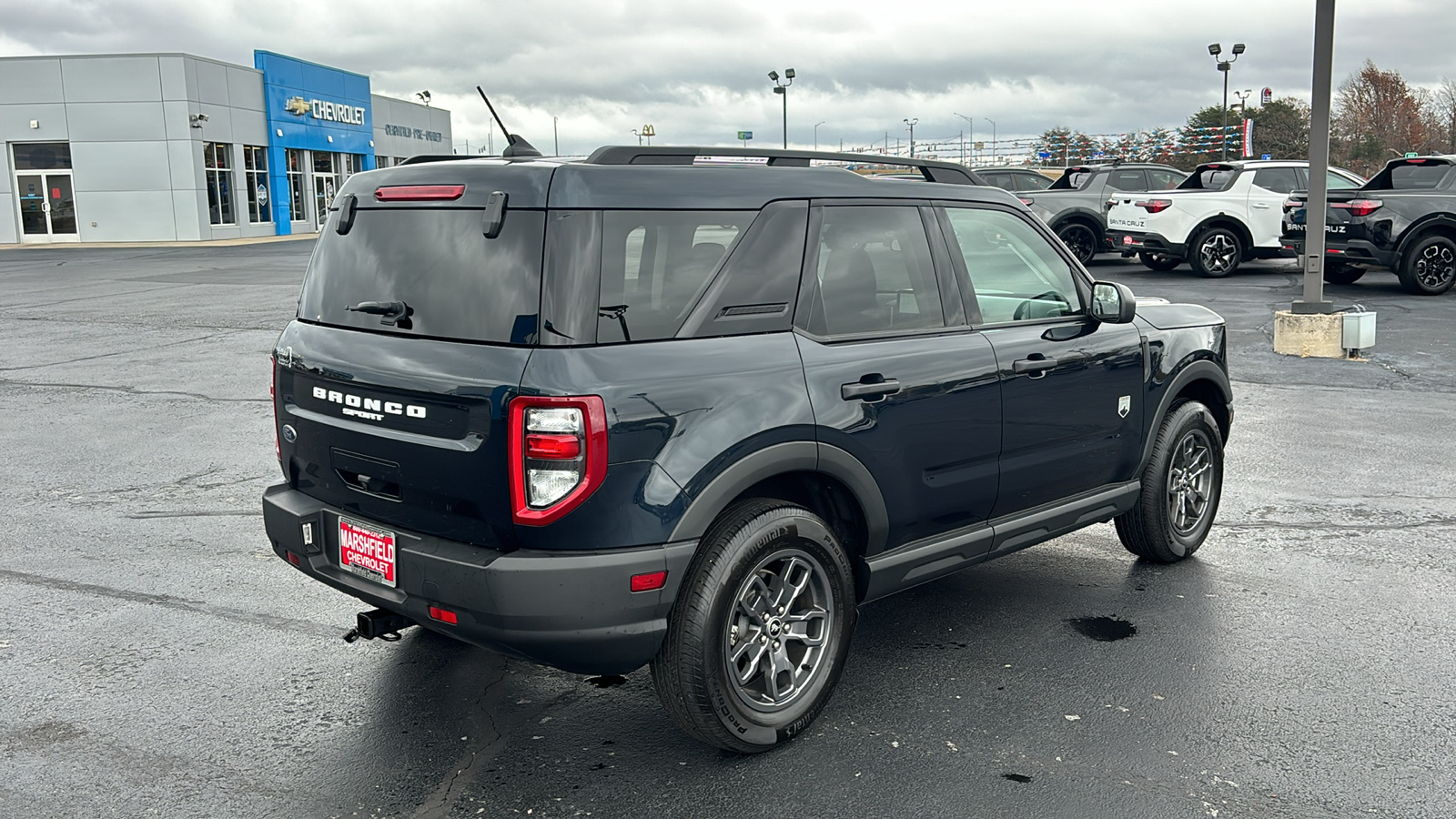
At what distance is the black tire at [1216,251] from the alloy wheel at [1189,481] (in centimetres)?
1481

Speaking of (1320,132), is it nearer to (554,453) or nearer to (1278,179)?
(1278,179)

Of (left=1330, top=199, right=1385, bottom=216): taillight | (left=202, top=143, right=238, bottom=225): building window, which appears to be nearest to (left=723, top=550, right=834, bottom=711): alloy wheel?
(left=1330, top=199, right=1385, bottom=216): taillight

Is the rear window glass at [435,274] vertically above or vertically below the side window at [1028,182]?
below

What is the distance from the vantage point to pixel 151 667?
4297mm

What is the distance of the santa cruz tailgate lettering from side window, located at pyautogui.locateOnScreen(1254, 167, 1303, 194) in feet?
60.6

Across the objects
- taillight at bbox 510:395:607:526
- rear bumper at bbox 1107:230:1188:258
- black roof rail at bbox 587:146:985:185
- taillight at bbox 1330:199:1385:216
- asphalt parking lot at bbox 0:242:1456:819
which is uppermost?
black roof rail at bbox 587:146:985:185

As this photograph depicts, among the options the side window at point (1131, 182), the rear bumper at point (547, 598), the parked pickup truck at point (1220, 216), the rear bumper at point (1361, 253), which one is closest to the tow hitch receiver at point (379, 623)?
the rear bumper at point (547, 598)

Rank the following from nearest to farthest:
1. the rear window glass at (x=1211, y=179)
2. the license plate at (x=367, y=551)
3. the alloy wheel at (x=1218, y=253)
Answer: the license plate at (x=367, y=551), the rear window glass at (x=1211, y=179), the alloy wheel at (x=1218, y=253)

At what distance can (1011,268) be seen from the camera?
480 cm

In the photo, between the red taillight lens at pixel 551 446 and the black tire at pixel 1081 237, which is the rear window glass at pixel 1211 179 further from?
the red taillight lens at pixel 551 446

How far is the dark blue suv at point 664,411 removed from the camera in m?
3.24

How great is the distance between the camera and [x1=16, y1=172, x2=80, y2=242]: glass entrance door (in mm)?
39875

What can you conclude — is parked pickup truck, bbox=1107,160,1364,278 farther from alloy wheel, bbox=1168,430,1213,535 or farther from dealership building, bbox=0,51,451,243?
dealership building, bbox=0,51,451,243

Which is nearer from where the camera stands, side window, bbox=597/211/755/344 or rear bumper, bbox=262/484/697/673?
rear bumper, bbox=262/484/697/673
